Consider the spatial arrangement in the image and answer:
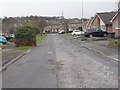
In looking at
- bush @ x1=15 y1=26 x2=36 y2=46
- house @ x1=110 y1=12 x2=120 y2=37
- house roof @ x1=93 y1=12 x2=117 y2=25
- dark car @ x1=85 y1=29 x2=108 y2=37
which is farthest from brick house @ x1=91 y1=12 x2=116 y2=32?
bush @ x1=15 y1=26 x2=36 y2=46

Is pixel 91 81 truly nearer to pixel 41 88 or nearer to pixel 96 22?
pixel 41 88

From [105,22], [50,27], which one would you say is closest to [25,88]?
[105,22]

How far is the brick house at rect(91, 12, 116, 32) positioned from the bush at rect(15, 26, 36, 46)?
80.7 feet

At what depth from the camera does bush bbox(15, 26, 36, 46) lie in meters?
34.2

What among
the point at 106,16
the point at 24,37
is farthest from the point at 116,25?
the point at 24,37

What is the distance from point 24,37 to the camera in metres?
34.3

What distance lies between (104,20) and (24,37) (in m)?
28.6

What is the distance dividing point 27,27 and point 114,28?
707 inches

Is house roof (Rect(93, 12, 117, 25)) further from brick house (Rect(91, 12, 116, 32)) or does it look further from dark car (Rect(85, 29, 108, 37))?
dark car (Rect(85, 29, 108, 37))

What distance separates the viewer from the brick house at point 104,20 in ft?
187

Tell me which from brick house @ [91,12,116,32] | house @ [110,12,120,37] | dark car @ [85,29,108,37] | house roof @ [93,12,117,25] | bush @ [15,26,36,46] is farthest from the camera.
→ house roof @ [93,12,117,25]

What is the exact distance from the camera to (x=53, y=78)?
10172mm

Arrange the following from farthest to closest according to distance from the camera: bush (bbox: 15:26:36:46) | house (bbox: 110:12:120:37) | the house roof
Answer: the house roof, house (bbox: 110:12:120:37), bush (bbox: 15:26:36:46)

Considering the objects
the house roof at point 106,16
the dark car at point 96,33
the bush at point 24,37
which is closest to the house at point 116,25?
the dark car at point 96,33
